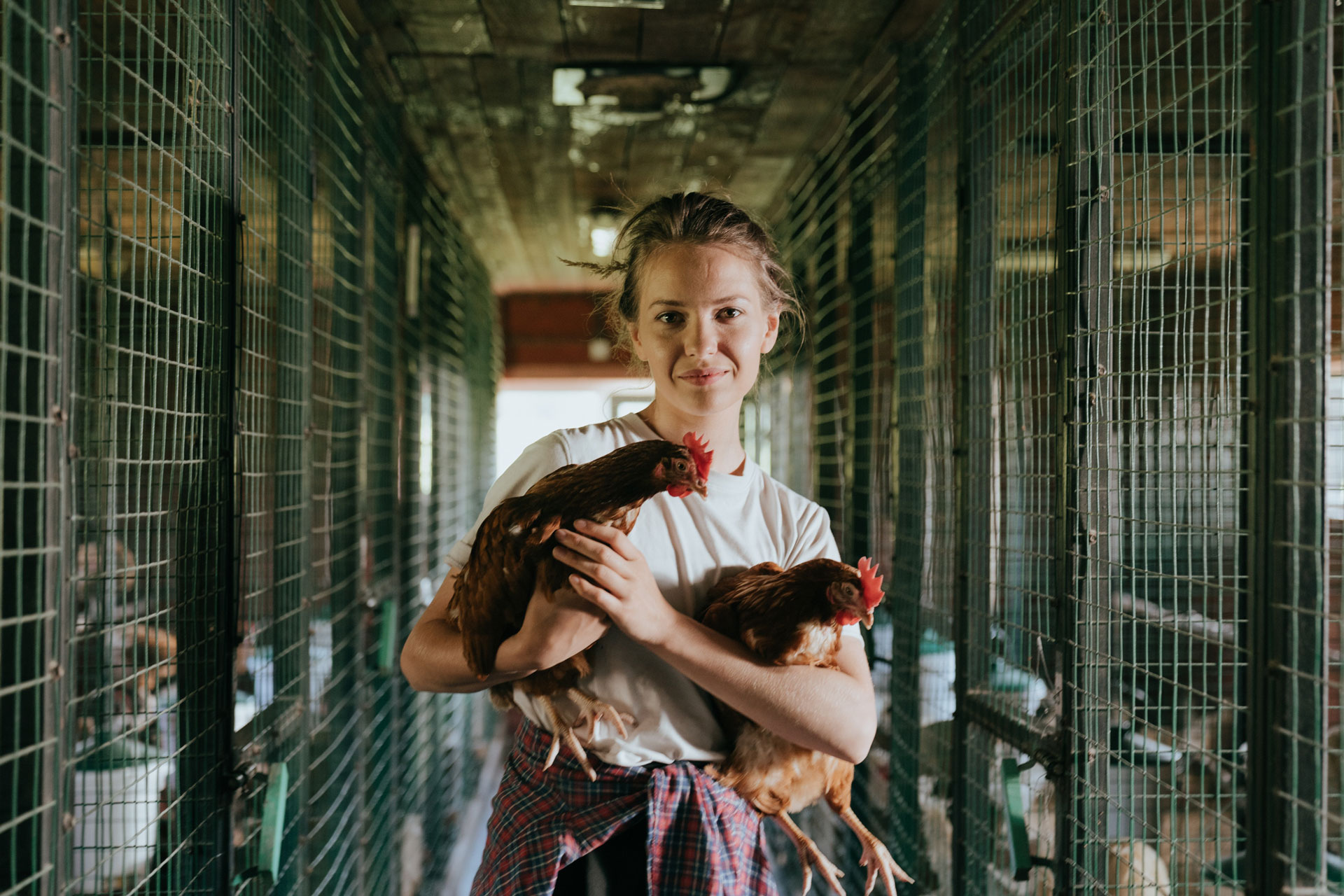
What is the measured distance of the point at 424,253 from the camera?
121 inches

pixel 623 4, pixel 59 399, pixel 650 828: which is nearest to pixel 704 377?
pixel 650 828

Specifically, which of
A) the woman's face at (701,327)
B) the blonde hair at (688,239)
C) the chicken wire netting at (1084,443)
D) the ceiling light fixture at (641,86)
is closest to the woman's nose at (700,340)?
the woman's face at (701,327)

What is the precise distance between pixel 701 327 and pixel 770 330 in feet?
0.62

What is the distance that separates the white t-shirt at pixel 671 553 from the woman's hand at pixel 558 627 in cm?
11

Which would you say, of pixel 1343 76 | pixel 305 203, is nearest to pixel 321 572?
pixel 305 203

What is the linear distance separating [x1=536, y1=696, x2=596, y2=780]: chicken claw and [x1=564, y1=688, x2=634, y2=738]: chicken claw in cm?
2

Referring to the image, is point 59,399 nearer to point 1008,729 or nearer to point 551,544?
point 551,544

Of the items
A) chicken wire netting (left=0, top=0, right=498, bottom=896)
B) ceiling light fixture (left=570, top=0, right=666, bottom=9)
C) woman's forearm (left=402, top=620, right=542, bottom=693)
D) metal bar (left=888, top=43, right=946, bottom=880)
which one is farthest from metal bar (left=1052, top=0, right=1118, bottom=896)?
chicken wire netting (left=0, top=0, right=498, bottom=896)

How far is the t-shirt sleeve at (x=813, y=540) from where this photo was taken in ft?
3.63

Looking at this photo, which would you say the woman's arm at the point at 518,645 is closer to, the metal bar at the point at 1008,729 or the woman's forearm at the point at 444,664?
the woman's forearm at the point at 444,664

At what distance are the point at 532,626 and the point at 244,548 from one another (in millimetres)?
767

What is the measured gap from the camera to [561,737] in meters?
0.98

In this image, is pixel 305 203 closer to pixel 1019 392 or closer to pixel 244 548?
pixel 244 548

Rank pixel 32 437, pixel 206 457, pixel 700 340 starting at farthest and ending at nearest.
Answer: pixel 206 457 < pixel 700 340 < pixel 32 437
